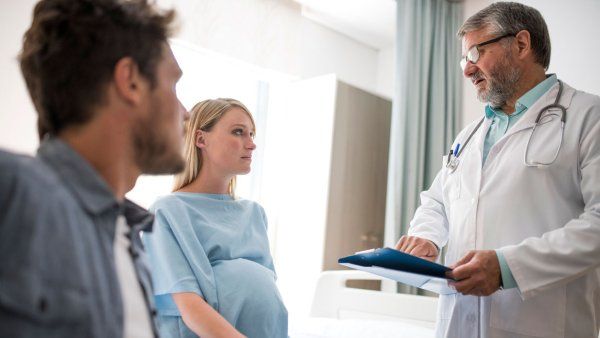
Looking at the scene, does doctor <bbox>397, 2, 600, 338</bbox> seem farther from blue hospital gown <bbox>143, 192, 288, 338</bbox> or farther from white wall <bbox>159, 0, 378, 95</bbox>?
white wall <bbox>159, 0, 378, 95</bbox>

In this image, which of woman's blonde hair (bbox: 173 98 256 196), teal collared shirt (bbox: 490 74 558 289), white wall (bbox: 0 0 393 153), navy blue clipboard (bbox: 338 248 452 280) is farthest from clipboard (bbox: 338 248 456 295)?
white wall (bbox: 0 0 393 153)

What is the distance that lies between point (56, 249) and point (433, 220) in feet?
4.07

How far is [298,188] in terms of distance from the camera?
3.09 m

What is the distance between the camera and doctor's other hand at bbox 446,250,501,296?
117cm

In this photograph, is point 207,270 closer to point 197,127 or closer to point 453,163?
point 197,127

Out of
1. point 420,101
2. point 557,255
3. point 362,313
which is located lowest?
point 362,313

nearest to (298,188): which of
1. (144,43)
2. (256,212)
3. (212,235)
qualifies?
(256,212)

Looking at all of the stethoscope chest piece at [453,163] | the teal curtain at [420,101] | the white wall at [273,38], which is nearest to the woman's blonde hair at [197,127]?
the stethoscope chest piece at [453,163]

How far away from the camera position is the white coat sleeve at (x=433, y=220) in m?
1.56

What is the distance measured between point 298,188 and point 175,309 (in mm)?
1795

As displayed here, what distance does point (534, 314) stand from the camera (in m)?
1.27

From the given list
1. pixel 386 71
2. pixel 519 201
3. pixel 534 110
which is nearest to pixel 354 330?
pixel 519 201

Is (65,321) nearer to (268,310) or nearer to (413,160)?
(268,310)

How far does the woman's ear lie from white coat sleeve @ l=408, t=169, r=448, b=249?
0.70m
